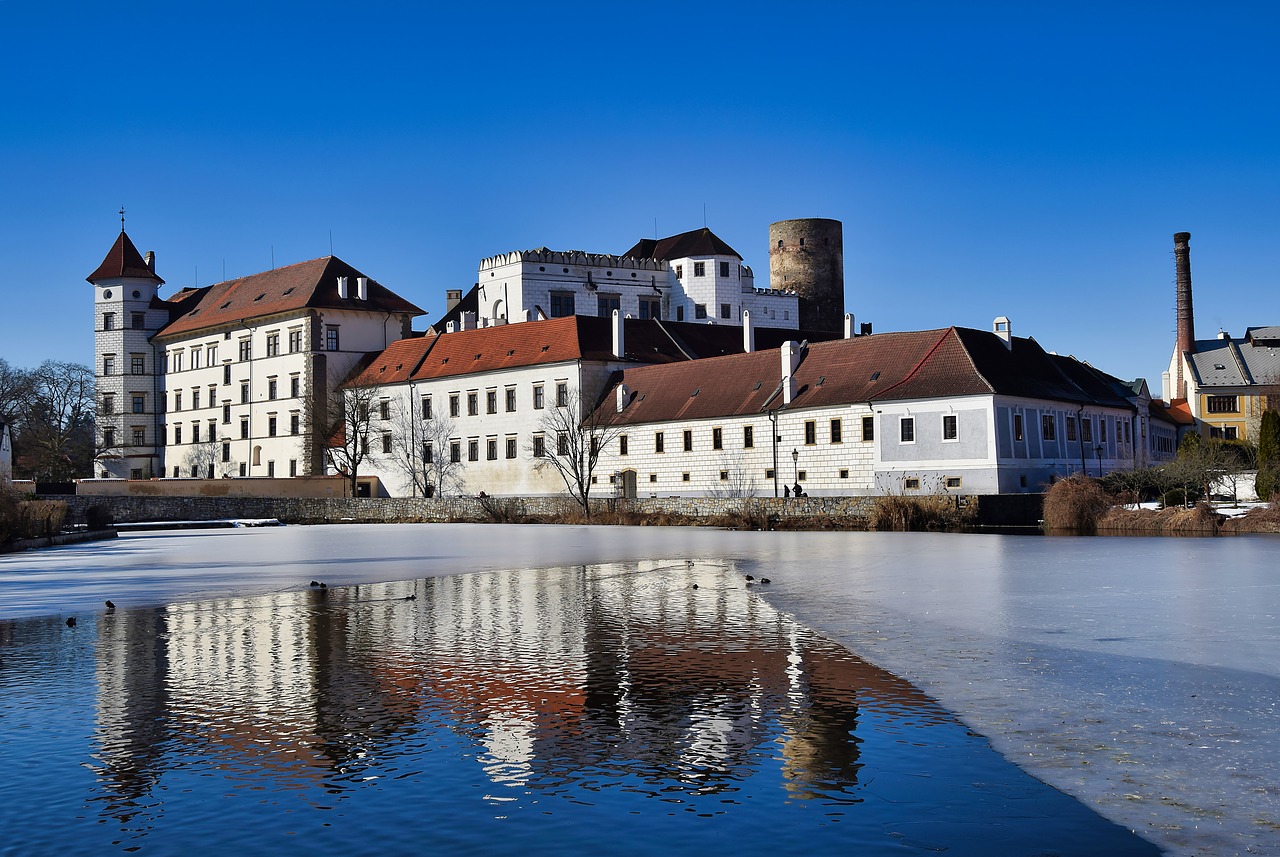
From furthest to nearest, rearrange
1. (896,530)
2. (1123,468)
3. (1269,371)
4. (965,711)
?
(1269,371) < (1123,468) < (896,530) < (965,711)

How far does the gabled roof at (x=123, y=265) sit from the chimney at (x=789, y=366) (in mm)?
56366

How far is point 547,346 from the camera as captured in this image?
Answer: 7225 cm

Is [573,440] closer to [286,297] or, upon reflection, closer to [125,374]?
[286,297]

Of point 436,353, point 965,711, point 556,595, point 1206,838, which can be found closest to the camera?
point 1206,838

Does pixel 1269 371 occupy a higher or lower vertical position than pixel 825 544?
higher

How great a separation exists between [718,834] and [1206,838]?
2.53 metres

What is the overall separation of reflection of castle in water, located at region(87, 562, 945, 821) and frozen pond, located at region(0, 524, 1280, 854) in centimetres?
30

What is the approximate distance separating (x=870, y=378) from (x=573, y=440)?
641 inches

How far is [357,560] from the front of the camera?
2969 cm

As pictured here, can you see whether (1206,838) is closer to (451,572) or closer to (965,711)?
(965,711)

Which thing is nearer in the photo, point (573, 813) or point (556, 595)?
point (573, 813)

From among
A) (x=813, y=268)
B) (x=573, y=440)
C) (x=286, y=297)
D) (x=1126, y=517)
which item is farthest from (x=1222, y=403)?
(x=286, y=297)

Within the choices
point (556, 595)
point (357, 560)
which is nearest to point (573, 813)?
point (556, 595)


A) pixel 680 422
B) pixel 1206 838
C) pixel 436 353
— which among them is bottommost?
pixel 1206 838
